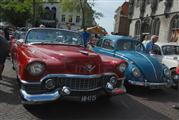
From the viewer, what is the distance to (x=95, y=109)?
22.7 feet

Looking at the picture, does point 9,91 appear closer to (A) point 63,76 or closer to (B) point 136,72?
(A) point 63,76

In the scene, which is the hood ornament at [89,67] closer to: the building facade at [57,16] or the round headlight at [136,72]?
the round headlight at [136,72]

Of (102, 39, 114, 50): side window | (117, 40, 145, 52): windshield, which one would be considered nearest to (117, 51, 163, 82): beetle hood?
(117, 40, 145, 52): windshield

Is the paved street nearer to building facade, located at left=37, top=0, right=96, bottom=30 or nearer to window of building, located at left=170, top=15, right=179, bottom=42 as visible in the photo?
window of building, located at left=170, top=15, right=179, bottom=42

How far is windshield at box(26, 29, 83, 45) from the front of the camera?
7.71 m

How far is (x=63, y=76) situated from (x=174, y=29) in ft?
70.9

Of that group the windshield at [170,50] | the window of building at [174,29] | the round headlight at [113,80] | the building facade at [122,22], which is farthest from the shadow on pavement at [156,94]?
the building facade at [122,22]

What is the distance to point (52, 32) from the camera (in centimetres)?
793

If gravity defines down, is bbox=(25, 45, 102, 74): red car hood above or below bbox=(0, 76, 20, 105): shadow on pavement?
above

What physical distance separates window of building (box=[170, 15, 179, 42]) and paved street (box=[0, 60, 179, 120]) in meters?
17.4

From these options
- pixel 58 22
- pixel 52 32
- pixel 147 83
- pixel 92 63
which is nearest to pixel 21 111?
pixel 92 63

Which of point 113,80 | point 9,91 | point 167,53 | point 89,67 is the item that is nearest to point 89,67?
point 89,67

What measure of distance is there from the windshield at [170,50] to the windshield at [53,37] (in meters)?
4.53

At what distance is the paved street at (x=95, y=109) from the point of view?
632cm
